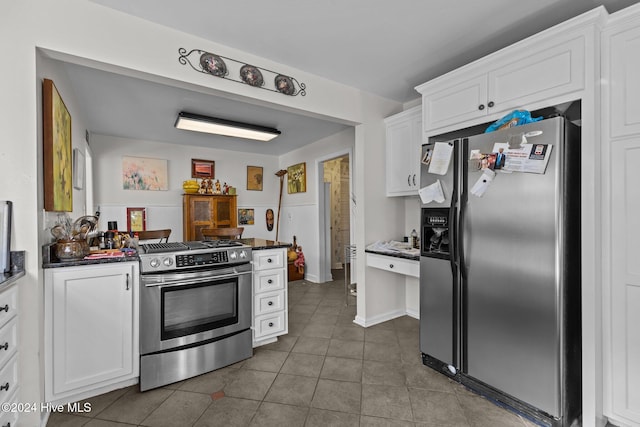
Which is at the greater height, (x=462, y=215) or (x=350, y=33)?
(x=350, y=33)

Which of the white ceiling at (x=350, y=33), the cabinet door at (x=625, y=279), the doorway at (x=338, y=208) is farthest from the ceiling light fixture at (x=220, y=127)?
the cabinet door at (x=625, y=279)

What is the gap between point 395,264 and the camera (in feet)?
9.20

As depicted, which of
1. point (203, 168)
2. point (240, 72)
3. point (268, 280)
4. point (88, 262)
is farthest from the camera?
point (203, 168)

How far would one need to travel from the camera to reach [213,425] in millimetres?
1675

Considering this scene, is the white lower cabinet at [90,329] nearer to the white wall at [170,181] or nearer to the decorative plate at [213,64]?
the decorative plate at [213,64]

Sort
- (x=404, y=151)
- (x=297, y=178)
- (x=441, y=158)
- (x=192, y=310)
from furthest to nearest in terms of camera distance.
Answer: (x=297, y=178) → (x=404, y=151) → (x=192, y=310) → (x=441, y=158)

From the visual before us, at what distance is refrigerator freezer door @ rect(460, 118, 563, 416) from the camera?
1571mm

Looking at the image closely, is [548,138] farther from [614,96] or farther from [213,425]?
[213,425]

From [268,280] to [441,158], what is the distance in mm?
Result: 1779

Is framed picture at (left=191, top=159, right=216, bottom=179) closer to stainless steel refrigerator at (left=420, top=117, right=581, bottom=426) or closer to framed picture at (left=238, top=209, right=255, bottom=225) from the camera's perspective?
framed picture at (left=238, top=209, right=255, bottom=225)

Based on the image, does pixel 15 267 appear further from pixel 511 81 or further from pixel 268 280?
pixel 511 81

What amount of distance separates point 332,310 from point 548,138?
2820mm

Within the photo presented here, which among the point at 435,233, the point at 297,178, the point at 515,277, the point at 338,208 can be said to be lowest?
Result: the point at 515,277

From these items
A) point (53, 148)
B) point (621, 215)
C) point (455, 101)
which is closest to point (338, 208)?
point (455, 101)
